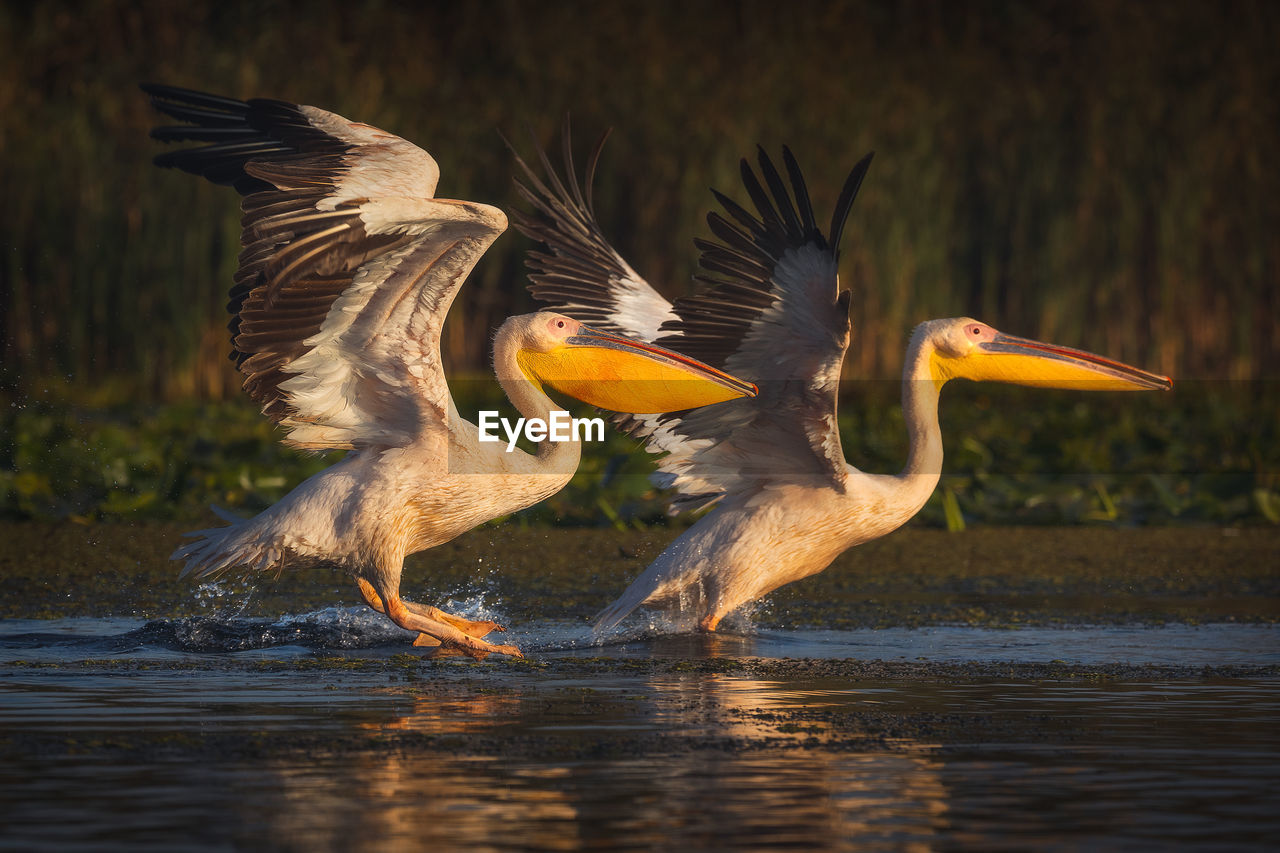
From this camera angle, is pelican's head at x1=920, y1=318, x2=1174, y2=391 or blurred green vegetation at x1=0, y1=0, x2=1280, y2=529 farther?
blurred green vegetation at x1=0, y1=0, x2=1280, y2=529

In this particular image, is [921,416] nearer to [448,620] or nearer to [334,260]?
[448,620]

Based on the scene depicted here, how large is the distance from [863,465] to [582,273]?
316 cm

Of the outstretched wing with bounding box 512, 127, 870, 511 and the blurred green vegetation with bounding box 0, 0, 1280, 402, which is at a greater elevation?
the blurred green vegetation with bounding box 0, 0, 1280, 402

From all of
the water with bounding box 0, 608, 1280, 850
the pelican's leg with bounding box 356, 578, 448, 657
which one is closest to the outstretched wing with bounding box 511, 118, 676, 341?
the pelican's leg with bounding box 356, 578, 448, 657

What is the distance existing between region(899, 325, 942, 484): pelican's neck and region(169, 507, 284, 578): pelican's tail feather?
7.75 feet

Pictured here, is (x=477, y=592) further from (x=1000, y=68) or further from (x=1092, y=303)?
(x=1000, y=68)

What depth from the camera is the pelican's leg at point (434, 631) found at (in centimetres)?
614

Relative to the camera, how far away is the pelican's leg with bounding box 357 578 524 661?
6.14m

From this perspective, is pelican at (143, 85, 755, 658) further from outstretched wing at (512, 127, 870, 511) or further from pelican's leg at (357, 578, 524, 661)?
outstretched wing at (512, 127, 870, 511)

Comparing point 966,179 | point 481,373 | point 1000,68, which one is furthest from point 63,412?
point 1000,68

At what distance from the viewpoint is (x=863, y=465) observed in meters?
10.8

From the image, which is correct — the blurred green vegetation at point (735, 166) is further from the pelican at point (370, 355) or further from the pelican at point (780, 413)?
the pelican at point (370, 355)

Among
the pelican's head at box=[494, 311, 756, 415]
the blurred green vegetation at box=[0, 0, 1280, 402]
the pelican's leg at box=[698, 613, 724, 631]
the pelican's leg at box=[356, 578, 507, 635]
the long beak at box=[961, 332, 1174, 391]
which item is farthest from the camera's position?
the blurred green vegetation at box=[0, 0, 1280, 402]

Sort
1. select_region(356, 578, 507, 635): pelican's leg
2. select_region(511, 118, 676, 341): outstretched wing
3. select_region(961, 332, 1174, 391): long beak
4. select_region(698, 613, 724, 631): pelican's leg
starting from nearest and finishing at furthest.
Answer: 1. select_region(356, 578, 507, 635): pelican's leg
2. select_region(698, 613, 724, 631): pelican's leg
3. select_region(961, 332, 1174, 391): long beak
4. select_region(511, 118, 676, 341): outstretched wing
